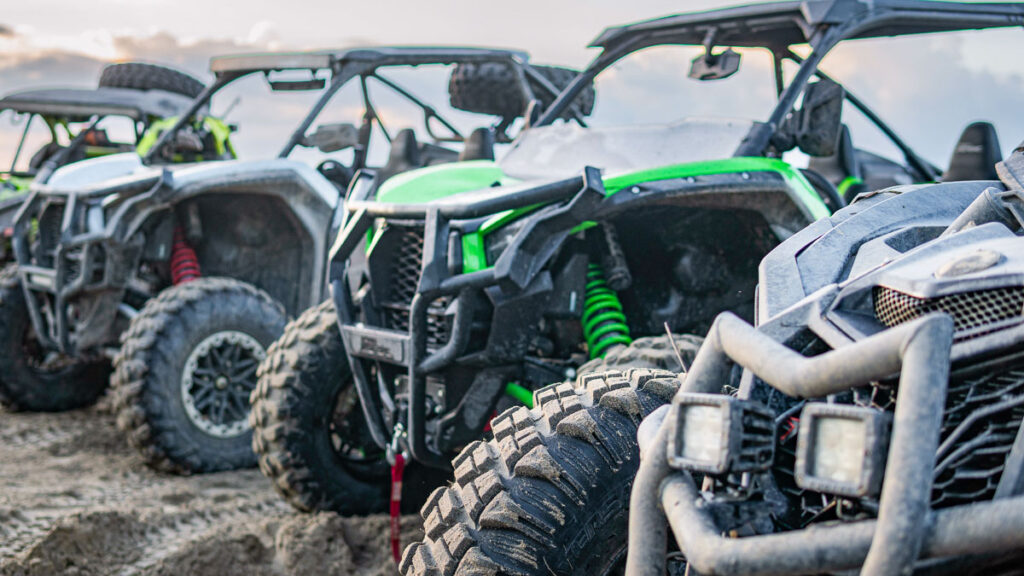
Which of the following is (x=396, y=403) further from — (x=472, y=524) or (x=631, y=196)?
(x=472, y=524)

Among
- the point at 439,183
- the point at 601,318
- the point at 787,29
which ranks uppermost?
the point at 787,29

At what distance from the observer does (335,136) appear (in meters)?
6.33

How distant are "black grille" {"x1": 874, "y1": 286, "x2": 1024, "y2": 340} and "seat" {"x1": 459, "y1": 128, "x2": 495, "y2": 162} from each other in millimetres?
3465

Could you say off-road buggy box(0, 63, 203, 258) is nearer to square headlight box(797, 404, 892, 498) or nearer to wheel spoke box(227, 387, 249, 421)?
wheel spoke box(227, 387, 249, 421)

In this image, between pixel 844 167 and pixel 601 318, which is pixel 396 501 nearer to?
pixel 601 318

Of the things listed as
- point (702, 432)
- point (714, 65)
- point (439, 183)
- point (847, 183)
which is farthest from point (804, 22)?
point (702, 432)

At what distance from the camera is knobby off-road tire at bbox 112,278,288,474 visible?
17.3 feet

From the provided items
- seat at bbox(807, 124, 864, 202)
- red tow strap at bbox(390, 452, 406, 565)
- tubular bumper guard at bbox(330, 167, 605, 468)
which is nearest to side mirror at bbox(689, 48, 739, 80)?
seat at bbox(807, 124, 864, 202)

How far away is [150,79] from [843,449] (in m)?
10.2

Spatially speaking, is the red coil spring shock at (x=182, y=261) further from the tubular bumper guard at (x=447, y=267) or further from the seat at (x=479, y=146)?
the tubular bumper guard at (x=447, y=267)

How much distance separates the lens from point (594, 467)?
2.20 meters

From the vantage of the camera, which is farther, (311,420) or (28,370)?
(28,370)

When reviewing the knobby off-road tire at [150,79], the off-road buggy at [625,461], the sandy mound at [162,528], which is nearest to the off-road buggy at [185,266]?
the sandy mound at [162,528]

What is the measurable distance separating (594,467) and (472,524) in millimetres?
297
